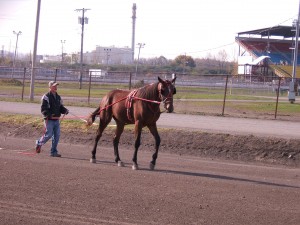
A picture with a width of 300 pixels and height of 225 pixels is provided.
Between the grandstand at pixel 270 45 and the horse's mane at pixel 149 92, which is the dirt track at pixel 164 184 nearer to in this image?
the horse's mane at pixel 149 92

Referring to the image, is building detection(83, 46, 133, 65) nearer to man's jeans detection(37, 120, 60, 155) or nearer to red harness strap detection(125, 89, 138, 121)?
man's jeans detection(37, 120, 60, 155)

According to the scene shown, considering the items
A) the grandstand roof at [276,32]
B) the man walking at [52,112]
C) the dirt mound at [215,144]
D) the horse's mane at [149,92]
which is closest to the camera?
the horse's mane at [149,92]

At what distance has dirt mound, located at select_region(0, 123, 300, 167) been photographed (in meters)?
15.6

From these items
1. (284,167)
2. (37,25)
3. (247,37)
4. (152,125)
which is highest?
(247,37)

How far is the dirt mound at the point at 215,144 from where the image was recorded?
15641mm

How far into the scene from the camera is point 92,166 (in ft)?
41.3

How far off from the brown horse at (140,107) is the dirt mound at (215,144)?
11.1ft

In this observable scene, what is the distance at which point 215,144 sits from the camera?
16500mm

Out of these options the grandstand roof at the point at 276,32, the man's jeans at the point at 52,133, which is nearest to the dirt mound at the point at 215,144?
the man's jeans at the point at 52,133

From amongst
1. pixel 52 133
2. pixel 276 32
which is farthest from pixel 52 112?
pixel 276 32

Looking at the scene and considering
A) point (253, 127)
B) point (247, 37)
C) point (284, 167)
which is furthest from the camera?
point (247, 37)

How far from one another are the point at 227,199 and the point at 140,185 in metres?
1.79

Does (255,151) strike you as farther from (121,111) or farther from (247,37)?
(247,37)

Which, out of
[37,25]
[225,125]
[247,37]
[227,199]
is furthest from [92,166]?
[247,37]
